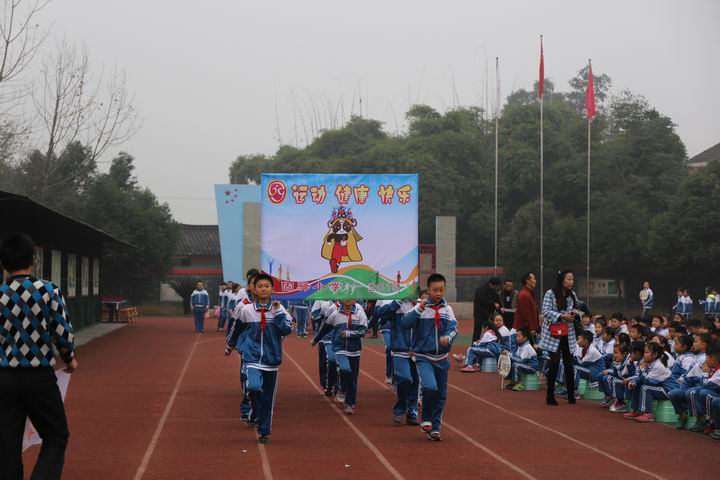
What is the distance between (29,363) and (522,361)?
1122 centimetres

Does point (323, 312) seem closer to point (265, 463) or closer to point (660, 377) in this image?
point (660, 377)

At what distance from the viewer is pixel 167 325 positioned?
129 ft

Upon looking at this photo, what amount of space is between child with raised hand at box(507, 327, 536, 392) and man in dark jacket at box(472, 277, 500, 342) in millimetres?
3992

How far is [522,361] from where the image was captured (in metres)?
16.9

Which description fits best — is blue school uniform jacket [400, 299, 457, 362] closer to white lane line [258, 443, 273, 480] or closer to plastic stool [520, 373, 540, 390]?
white lane line [258, 443, 273, 480]

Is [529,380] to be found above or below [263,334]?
below

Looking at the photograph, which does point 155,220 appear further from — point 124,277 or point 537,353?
point 537,353

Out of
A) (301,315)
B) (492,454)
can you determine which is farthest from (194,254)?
(492,454)

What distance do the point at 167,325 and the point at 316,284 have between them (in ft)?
86.5

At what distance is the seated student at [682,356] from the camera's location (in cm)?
1289

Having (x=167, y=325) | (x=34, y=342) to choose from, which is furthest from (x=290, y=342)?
(x=34, y=342)

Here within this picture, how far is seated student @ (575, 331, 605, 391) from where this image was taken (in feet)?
50.5

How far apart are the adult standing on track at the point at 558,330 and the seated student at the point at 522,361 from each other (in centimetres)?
191

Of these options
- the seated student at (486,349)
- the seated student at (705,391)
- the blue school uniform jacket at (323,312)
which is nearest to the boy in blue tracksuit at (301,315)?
the seated student at (486,349)
